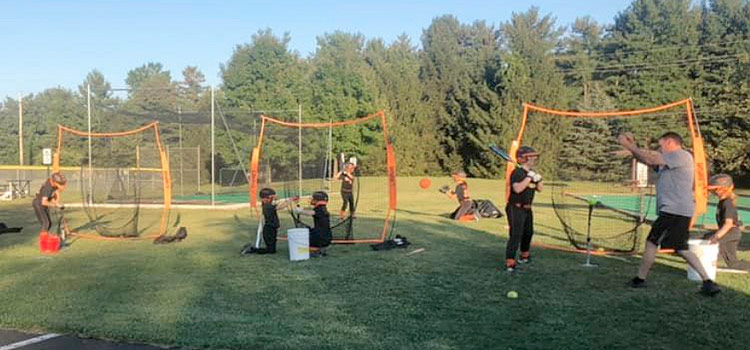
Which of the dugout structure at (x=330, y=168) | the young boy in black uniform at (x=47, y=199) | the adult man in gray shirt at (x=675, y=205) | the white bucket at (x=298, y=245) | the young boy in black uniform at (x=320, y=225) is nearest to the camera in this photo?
the adult man in gray shirt at (x=675, y=205)

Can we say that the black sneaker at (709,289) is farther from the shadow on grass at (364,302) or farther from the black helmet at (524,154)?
the black helmet at (524,154)

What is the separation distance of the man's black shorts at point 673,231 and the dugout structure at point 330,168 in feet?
16.8

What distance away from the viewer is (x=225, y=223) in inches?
640

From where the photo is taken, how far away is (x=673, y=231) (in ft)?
23.8

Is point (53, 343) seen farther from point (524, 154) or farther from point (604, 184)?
point (604, 184)

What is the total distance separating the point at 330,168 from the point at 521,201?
62.4ft

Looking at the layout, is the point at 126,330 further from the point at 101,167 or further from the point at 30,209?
the point at 30,209

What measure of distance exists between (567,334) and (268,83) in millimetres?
42700

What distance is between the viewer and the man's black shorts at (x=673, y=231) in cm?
722

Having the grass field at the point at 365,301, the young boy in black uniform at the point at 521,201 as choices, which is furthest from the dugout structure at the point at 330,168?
the young boy in black uniform at the point at 521,201

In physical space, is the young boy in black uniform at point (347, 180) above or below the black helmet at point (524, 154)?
below

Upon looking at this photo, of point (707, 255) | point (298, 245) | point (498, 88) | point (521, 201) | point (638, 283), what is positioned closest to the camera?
point (638, 283)

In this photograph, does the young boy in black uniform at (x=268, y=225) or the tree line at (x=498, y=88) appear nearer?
the young boy in black uniform at (x=268, y=225)

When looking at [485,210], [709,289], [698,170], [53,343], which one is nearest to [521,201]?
[709,289]
